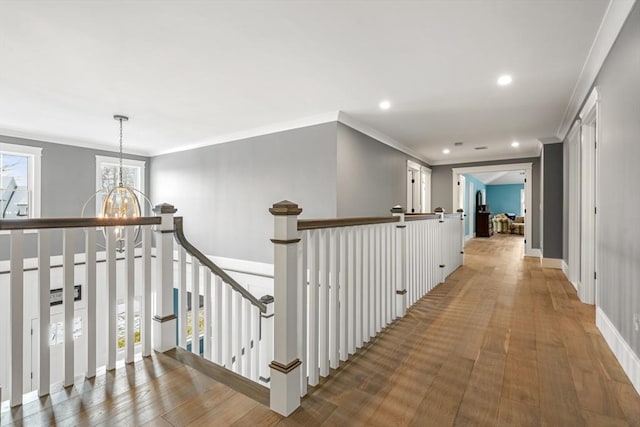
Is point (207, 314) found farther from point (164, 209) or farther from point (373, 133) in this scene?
point (373, 133)

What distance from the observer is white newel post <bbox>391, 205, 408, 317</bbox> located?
284 centimetres

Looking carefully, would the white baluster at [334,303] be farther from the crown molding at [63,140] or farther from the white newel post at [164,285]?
the crown molding at [63,140]

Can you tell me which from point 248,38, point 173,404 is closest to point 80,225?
point 173,404

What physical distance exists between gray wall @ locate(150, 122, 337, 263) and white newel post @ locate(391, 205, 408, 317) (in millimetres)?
1450

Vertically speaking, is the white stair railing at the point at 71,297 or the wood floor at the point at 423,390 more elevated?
the white stair railing at the point at 71,297

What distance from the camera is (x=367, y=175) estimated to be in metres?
5.02

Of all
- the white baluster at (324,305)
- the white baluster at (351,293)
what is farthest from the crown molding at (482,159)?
the white baluster at (324,305)

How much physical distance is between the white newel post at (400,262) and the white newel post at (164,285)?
1.90m

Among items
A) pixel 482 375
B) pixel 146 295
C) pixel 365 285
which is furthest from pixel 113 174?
pixel 482 375

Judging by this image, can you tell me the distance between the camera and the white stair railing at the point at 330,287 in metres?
1.53

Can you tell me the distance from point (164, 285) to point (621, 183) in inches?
128

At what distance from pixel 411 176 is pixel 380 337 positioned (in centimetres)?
513

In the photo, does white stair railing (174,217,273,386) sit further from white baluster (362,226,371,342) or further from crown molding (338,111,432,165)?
crown molding (338,111,432,165)

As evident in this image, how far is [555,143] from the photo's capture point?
552 cm
